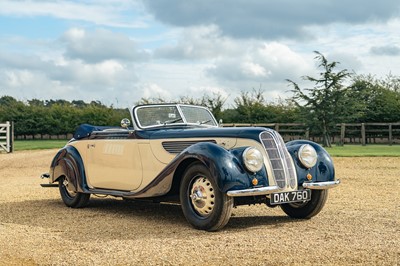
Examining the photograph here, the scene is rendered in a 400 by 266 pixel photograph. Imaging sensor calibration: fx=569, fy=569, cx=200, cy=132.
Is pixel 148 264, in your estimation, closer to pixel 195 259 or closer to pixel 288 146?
pixel 195 259

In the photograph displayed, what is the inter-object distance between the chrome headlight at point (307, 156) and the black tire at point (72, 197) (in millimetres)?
3804

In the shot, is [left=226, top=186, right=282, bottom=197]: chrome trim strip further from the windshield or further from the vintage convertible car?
the windshield

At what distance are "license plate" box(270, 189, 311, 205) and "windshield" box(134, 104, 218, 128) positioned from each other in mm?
2286

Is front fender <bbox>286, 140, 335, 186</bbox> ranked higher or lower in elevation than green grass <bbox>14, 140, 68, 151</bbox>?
higher

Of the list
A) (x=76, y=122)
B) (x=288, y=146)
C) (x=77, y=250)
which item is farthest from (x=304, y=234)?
(x=76, y=122)

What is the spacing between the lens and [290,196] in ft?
23.8

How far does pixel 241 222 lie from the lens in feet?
25.8

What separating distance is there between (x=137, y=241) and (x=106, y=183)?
2.69m

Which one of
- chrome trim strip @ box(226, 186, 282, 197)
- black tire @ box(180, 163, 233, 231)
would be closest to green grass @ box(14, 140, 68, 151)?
black tire @ box(180, 163, 233, 231)

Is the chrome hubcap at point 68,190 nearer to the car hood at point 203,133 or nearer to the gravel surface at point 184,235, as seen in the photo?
the gravel surface at point 184,235

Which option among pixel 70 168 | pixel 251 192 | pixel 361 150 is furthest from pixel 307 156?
pixel 361 150

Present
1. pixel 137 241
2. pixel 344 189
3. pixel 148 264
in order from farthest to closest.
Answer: pixel 344 189 → pixel 137 241 → pixel 148 264

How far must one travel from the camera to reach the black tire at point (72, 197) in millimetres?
9578

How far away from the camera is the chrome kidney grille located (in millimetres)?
7324
